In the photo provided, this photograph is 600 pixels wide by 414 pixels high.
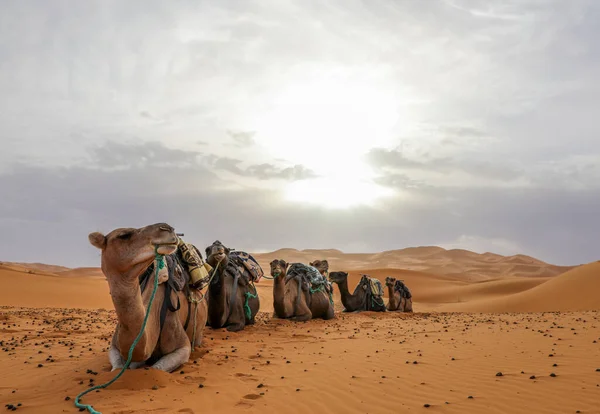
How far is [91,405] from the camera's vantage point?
4.70 metres

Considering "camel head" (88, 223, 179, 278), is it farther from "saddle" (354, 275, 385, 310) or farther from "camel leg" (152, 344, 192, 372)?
"saddle" (354, 275, 385, 310)

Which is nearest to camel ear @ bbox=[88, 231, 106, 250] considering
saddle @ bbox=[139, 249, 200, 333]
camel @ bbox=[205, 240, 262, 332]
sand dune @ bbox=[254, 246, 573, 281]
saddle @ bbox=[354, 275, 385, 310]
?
saddle @ bbox=[139, 249, 200, 333]

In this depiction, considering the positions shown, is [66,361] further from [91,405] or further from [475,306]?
[475,306]

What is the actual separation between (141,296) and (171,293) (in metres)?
0.94

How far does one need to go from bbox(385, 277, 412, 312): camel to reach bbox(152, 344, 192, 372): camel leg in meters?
15.7

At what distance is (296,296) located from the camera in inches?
574

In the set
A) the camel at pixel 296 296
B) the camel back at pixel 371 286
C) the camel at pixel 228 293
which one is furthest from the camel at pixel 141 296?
the camel back at pixel 371 286

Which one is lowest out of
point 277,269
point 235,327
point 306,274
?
point 235,327

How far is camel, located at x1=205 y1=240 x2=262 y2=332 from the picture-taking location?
396 inches

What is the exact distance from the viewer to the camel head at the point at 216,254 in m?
9.63

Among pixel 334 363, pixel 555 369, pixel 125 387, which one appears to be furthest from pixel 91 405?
pixel 555 369

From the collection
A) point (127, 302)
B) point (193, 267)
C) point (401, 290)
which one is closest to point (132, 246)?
point (127, 302)

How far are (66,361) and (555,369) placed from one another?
25.0 feet

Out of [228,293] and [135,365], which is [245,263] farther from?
[135,365]
